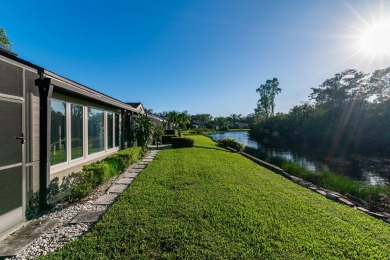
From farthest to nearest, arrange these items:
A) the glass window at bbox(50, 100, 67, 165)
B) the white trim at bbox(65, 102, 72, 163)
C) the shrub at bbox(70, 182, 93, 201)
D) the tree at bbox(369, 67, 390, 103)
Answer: the tree at bbox(369, 67, 390, 103), the white trim at bbox(65, 102, 72, 163), the glass window at bbox(50, 100, 67, 165), the shrub at bbox(70, 182, 93, 201)

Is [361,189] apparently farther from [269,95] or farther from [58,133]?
[269,95]

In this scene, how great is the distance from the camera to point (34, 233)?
9.18ft

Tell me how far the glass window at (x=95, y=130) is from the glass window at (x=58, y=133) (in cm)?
131

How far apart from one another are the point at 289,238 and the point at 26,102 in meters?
4.94

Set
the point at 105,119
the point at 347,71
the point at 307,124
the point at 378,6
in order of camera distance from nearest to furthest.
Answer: the point at 378,6 < the point at 105,119 < the point at 307,124 < the point at 347,71

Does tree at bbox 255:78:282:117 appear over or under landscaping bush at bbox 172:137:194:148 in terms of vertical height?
over

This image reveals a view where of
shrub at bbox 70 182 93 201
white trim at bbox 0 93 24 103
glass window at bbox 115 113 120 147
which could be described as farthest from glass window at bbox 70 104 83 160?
glass window at bbox 115 113 120 147

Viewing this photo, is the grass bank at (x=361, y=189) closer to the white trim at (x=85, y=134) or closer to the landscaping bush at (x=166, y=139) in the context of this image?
the white trim at (x=85, y=134)

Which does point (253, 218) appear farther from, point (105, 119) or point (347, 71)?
point (347, 71)

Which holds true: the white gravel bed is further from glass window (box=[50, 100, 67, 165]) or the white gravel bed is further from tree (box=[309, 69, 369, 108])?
tree (box=[309, 69, 369, 108])

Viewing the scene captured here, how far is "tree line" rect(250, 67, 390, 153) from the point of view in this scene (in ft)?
64.2

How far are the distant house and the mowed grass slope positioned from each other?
1.45m

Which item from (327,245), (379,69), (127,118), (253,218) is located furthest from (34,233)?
(379,69)

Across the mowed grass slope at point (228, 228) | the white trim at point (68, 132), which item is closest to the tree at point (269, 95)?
the mowed grass slope at point (228, 228)
